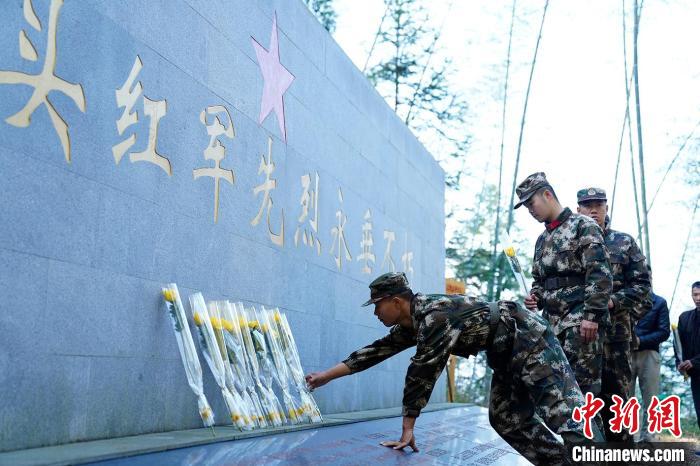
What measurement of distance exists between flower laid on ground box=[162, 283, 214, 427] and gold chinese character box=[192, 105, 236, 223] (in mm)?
632

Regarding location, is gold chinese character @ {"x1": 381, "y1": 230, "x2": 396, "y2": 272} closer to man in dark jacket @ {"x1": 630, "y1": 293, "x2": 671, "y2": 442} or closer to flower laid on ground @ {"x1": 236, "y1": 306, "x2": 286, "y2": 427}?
man in dark jacket @ {"x1": 630, "y1": 293, "x2": 671, "y2": 442}

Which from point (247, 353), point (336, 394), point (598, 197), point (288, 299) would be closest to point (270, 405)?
point (247, 353)

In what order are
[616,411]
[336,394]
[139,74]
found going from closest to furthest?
[139,74] → [616,411] → [336,394]

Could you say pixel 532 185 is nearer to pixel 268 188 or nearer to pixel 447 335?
pixel 447 335

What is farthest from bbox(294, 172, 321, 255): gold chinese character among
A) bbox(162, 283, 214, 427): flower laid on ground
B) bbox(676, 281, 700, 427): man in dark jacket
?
bbox(676, 281, 700, 427): man in dark jacket

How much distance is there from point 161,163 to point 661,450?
8.76 ft

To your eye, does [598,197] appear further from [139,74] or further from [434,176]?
[434,176]

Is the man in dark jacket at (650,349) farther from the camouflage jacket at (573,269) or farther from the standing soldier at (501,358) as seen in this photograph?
the standing soldier at (501,358)

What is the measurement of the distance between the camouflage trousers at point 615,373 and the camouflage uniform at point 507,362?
1.15m

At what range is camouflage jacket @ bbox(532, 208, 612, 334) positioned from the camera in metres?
3.47

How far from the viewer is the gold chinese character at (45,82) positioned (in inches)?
104

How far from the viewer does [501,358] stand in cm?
290

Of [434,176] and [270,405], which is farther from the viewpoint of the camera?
[434,176]

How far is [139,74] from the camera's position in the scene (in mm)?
3338
